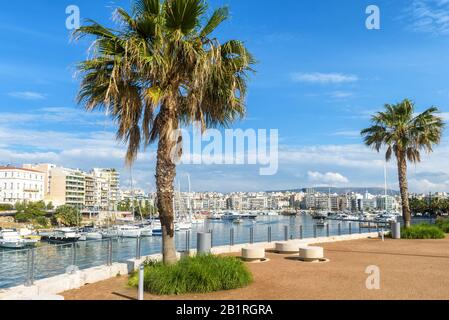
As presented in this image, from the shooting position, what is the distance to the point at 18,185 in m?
138

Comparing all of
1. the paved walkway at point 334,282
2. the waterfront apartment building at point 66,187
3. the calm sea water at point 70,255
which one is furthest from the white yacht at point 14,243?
the waterfront apartment building at point 66,187

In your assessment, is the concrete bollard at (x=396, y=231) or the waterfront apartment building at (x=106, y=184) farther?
the waterfront apartment building at (x=106, y=184)

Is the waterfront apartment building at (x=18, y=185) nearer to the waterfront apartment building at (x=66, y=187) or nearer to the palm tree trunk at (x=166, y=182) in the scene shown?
the waterfront apartment building at (x=66, y=187)

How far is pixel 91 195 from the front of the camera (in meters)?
169

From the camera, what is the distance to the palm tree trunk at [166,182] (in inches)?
444

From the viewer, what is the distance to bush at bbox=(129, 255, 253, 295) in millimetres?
9672

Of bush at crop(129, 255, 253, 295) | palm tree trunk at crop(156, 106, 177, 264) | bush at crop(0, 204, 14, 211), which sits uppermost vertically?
palm tree trunk at crop(156, 106, 177, 264)

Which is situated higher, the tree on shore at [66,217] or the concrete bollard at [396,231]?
the concrete bollard at [396,231]

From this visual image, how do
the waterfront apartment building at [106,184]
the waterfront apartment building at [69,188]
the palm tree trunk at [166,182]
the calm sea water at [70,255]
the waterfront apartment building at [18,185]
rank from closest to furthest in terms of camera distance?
the palm tree trunk at [166,182] < the calm sea water at [70,255] < the waterfront apartment building at [18,185] < the waterfront apartment building at [69,188] < the waterfront apartment building at [106,184]

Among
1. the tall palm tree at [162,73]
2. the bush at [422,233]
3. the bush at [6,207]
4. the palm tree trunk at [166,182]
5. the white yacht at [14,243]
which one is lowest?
the white yacht at [14,243]

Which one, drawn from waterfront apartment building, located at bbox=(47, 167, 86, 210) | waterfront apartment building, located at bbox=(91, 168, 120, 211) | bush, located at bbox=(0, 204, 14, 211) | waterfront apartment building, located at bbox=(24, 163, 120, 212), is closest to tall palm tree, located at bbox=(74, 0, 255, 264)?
bush, located at bbox=(0, 204, 14, 211)

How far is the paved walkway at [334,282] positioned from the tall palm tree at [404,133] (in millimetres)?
12392

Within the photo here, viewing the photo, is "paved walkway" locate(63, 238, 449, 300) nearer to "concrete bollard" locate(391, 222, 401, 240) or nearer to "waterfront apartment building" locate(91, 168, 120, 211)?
"concrete bollard" locate(391, 222, 401, 240)
